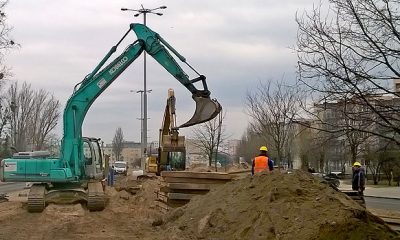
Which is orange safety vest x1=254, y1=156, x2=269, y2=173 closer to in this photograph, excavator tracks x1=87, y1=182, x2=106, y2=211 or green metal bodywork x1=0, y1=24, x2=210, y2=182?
green metal bodywork x1=0, y1=24, x2=210, y2=182

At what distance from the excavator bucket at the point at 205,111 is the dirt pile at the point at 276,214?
3753mm

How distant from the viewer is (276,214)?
411 inches

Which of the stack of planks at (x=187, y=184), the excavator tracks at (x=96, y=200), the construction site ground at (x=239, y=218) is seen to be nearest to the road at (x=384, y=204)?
the stack of planks at (x=187, y=184)

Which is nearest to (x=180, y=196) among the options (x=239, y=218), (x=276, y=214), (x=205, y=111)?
(x=205, y=111)

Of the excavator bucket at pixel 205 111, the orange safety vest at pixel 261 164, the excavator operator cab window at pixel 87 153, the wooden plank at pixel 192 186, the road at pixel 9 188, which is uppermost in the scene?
the excavator bucket at pixel 205 111

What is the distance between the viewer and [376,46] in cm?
1486

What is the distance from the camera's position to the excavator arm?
1862 centimetres

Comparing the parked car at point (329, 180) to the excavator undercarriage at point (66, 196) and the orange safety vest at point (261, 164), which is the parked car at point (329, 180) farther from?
the excavator undercarriage at point (66, 196)

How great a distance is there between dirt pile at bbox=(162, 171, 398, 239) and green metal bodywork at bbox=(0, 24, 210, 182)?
17.8ft

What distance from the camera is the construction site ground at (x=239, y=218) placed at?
9359 mm

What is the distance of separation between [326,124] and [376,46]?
2732mm

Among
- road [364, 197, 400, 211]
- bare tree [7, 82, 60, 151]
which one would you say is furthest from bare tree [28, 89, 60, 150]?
road [364, 197, 400, 211]

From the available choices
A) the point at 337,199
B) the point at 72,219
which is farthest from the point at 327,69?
the point at 72,219

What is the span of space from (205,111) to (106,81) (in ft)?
13.0
